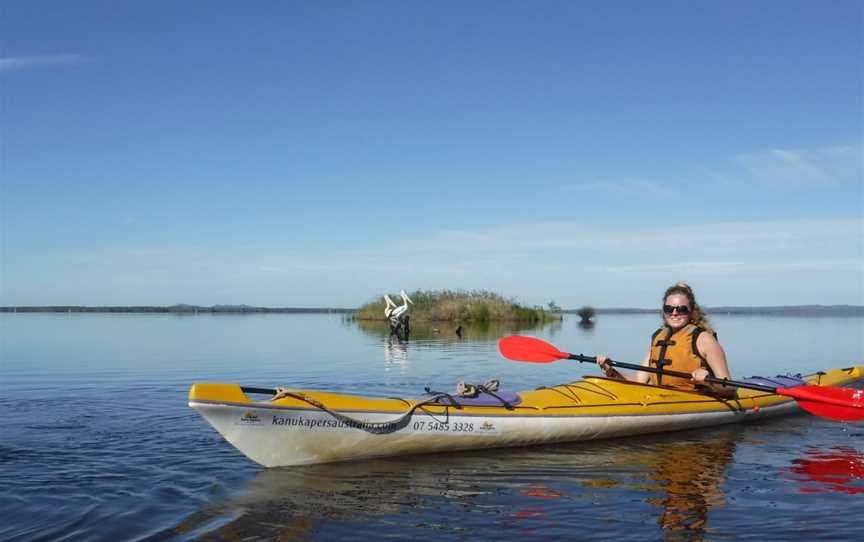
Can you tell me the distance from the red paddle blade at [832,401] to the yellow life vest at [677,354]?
0.86 metres

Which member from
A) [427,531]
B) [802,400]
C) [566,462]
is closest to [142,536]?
[427,531]

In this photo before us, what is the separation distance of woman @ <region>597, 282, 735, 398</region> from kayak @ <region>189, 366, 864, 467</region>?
0.22 meters

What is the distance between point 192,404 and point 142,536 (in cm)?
125

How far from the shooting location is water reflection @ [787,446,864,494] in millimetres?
5914

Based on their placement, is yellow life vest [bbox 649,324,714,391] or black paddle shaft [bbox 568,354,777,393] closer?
black paddle shaft [bbox 568,354,777,393]

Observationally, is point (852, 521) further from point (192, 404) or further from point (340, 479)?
point (192, 404)

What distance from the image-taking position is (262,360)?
16.9 meters

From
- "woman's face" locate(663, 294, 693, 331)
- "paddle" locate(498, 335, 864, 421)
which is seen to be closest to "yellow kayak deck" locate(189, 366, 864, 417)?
"paddle" locate(498, 335, 864, 421)

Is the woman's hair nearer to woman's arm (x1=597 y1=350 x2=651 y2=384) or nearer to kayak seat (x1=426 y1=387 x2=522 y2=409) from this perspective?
woman's arm (x1=597 y1=350 x2=651 y2=384)

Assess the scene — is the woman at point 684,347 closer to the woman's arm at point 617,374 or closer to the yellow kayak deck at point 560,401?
the woman's arm at point 617,374

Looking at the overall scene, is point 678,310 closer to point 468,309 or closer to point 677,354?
point 677,354

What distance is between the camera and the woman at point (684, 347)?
7.93m

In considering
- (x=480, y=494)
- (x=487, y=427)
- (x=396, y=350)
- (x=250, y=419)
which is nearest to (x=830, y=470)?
(x=487, y=427)

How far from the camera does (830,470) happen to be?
257 inches
